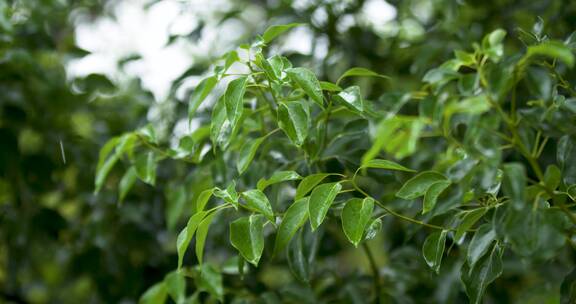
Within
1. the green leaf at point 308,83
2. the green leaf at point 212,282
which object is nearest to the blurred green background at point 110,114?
the green leaf at point 212,282

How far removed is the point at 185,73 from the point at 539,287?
3.08ft

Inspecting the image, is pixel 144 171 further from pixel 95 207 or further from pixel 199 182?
pixel 95 207

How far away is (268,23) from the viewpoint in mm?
1918

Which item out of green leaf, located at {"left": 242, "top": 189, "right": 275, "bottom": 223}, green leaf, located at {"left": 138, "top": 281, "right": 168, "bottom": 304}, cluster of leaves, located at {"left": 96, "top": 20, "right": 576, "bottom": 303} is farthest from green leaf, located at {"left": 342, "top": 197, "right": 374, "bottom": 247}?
green leaf, located at {"left": 138, "top": 281, "right": 168, "bottom": 304}

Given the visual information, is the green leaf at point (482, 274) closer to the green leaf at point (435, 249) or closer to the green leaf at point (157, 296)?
the green leaf at point (435, 249)

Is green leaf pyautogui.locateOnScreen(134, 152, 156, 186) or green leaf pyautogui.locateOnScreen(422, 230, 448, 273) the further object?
green leaf pyautogui.locateOnScreen(134, 152, 156, 186)

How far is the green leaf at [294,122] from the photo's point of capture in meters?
0.97

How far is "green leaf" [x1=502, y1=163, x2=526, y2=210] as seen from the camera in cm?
77

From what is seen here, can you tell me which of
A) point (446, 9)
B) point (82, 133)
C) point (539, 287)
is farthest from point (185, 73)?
point (539, 287)

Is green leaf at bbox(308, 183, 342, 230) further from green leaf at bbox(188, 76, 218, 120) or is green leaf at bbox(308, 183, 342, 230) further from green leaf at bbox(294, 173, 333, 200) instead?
green leaf at bbox(188, 76, 218, 120)

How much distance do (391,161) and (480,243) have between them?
0.19 meters

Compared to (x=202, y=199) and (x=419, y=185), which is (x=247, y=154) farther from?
(x=419, y=185)

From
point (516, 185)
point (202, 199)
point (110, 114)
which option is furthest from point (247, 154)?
point (110, 114)

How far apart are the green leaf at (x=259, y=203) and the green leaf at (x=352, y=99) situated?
0.18 meters
